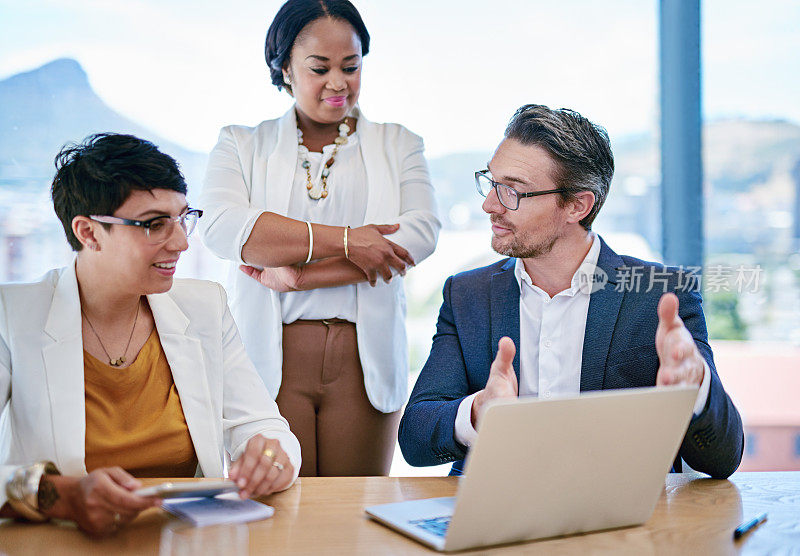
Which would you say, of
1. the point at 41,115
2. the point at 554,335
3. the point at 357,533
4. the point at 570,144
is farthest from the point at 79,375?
the point at 41,115

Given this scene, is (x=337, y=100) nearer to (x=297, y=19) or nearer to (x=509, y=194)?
(x=297, y=19)

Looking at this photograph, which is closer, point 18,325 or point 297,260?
point 18,325

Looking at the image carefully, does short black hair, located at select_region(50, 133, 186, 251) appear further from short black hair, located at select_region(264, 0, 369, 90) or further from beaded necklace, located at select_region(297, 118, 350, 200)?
short black hair, located at select_region(264, 0, 369, 90)

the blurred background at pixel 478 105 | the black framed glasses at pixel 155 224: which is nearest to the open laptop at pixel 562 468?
the black framed glasses at pixel 155 224

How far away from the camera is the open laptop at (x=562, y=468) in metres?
1.22

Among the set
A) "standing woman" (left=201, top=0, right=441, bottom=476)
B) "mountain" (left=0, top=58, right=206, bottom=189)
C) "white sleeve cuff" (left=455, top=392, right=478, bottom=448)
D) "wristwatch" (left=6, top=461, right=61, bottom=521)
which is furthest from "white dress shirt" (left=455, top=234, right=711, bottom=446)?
"mountain" (left=0, top=58, right=206, bottom=189)

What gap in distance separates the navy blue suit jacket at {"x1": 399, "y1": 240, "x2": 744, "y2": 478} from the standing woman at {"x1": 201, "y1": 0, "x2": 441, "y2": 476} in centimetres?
34

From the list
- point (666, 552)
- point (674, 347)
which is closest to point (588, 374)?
point (674, 347)

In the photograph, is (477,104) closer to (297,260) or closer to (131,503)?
(297,260)

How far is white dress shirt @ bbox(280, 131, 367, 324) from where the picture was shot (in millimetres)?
2533

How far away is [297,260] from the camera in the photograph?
2400 mm

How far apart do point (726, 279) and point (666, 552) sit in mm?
2875

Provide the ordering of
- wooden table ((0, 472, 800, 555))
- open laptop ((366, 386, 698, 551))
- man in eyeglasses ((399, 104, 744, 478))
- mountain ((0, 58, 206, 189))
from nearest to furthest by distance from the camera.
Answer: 1. open laptop ((366, 386, 698, 551))
2. wooden table ((0, 472, 800, 555))
3. man in eyeglasses ((399, 104, 744, 478))
4. mountain ((0, 58, 206, 189))

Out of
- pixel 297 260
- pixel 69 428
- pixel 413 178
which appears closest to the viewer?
pixel 69 428
